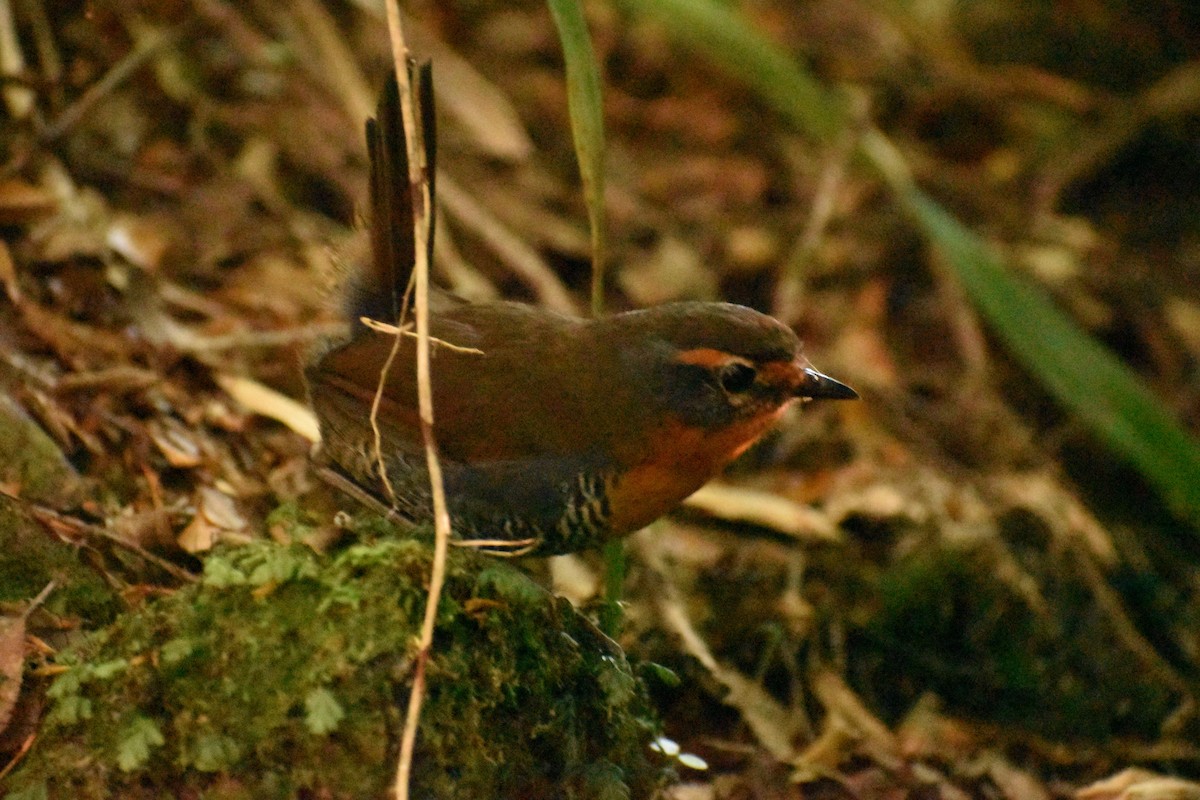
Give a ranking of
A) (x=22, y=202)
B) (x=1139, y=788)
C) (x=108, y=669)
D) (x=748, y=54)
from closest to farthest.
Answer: (x=108, y=669) < (x=1139, y=788) < (x=22, y=202) < (x=748, y=54)

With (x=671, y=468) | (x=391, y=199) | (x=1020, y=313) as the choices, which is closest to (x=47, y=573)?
(x=391, y=199)

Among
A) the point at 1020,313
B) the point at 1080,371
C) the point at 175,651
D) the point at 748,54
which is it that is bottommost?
the point at 175,651

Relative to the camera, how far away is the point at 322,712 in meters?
2.24

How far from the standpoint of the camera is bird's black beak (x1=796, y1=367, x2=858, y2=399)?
2.93 metres

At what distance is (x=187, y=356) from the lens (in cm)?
394

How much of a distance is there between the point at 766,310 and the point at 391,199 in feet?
9.83

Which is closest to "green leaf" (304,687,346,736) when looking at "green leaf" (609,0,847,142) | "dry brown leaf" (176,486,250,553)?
"dry brown leaf" (176,486,250,553)

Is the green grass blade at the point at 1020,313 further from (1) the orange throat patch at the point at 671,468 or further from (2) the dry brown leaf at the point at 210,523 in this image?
(2) the dry brown leaf at the point at 210,523

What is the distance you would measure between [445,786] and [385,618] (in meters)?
0.33

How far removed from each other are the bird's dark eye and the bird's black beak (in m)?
0.12

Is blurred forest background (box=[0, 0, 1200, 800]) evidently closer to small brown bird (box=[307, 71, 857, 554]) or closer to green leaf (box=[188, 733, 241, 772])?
green leaf (box=[188, 733, 241, 772])

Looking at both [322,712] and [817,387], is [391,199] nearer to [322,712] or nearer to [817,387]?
[817,387]

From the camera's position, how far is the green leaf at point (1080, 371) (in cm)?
471

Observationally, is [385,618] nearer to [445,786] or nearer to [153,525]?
[445,786]
